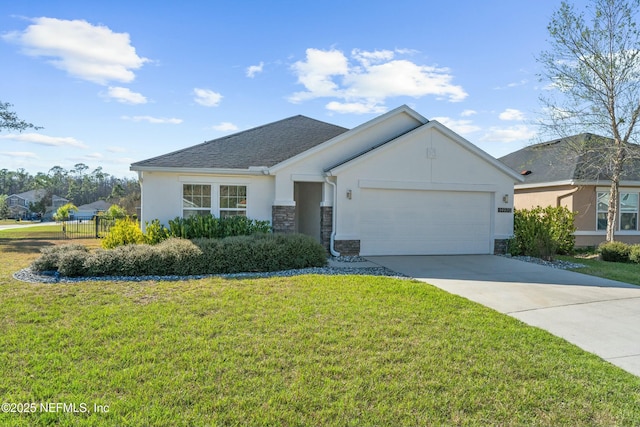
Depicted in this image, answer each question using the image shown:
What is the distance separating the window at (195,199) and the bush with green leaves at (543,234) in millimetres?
11080

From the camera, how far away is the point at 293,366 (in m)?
4.18

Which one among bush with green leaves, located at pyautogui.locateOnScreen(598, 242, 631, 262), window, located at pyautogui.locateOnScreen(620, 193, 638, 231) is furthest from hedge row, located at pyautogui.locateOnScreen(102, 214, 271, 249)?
window, located at pyautogui.locateOnScreen(620, 193, 638, 231)

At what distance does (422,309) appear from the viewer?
20.7ft

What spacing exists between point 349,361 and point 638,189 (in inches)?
777

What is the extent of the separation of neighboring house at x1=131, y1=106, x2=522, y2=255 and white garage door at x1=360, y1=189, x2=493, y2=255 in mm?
35

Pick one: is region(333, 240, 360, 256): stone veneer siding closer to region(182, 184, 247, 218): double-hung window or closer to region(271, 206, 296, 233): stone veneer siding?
region(271, 206, 296, 233): stone veneer siding

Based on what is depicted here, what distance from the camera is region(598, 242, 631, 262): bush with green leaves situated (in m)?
13.2

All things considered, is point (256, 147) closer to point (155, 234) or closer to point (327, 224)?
point (327, 224)

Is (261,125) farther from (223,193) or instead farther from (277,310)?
(277,310)

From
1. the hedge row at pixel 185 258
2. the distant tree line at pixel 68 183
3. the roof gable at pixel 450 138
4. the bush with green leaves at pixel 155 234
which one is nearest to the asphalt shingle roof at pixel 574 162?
the roof gable at pixel 450 138

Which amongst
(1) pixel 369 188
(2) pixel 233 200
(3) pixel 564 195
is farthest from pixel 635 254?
(2) pixel 233 200

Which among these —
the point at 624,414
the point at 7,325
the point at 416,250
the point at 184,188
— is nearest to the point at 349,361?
the point at 624,414

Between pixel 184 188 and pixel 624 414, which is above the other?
pixel 184 188

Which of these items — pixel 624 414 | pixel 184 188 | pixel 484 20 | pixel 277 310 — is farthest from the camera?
pixel 184 188
